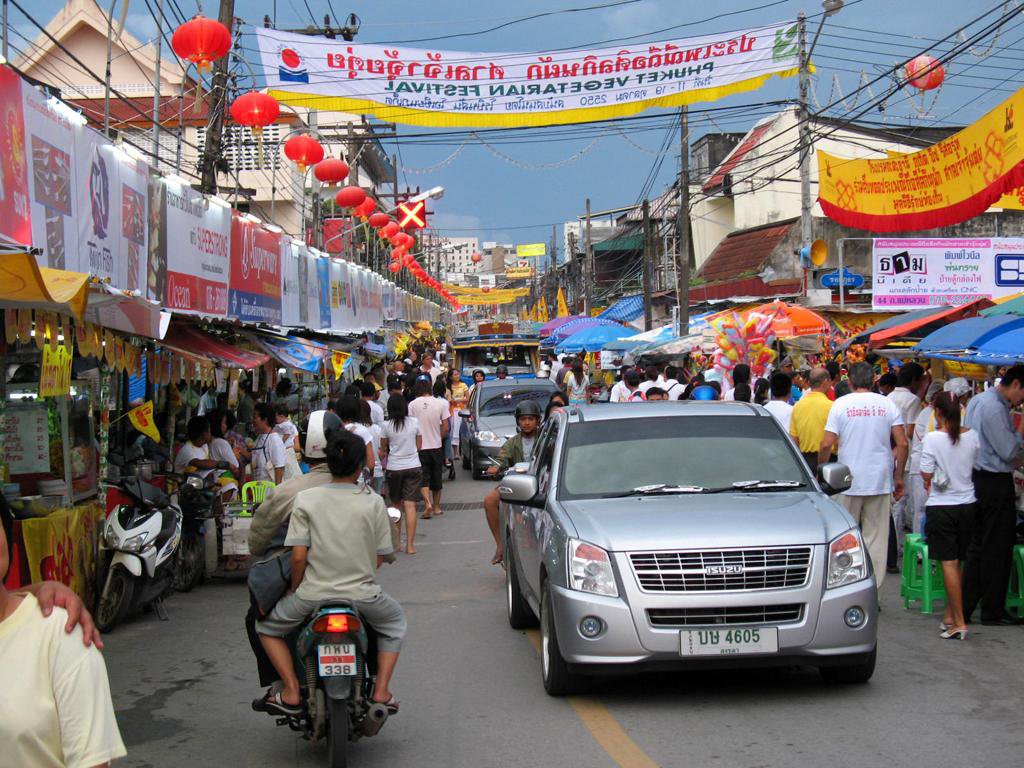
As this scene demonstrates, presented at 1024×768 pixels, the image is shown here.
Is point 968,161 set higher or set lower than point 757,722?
higher

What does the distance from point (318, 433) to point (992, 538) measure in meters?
5.18

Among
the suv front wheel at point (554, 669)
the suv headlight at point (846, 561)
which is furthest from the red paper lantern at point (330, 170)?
the suv headlight at point (846, 561)

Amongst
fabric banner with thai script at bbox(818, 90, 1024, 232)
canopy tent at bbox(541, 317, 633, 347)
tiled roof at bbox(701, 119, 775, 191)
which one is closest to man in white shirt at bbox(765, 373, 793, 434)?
fabric banner with thai script at bbox(818, 90, 1024, 232)

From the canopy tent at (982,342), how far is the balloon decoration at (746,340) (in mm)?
7550

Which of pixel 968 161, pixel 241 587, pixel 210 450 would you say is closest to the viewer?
pixel 241 587

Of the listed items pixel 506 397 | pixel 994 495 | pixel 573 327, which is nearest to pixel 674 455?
pixel 994 495

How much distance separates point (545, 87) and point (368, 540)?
43.8ft

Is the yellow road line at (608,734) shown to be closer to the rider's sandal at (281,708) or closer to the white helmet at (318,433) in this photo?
the rider's sandal at (281,708)

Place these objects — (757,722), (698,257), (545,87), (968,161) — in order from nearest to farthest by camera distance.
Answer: (757,722) < (968,161) < (545,87) < (698,257)

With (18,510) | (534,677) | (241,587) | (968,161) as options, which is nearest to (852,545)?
(534,677)

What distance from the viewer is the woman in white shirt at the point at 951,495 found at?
841 centimetres

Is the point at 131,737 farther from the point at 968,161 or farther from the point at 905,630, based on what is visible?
the point at 968,161

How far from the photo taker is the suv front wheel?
6859 mm

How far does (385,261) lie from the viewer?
212ft
